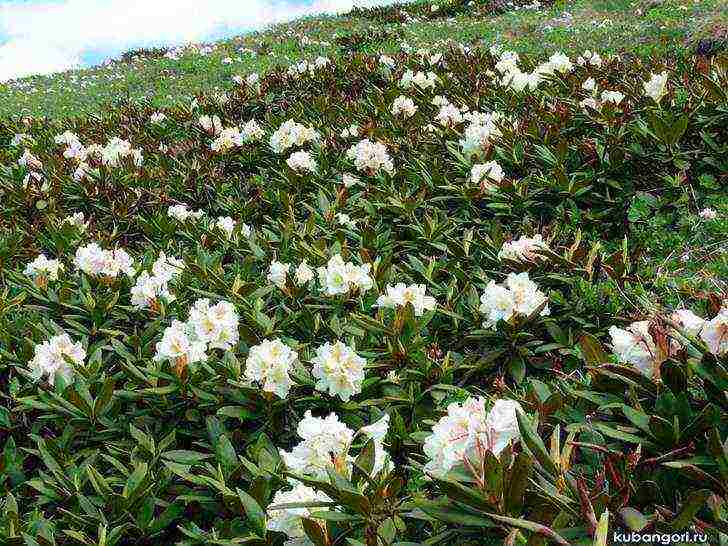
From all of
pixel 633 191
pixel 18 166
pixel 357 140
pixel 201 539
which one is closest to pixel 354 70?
pixel 357 140

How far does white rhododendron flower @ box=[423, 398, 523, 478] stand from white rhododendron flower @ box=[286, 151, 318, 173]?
4015mm

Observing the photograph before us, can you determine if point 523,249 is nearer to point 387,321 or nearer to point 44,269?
point 387,321

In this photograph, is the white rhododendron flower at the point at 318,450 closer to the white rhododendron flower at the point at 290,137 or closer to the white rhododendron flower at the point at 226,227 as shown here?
the white rhododendron flower at the point at 226,227

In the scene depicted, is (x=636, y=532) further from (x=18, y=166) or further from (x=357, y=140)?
(x=18, y=166)

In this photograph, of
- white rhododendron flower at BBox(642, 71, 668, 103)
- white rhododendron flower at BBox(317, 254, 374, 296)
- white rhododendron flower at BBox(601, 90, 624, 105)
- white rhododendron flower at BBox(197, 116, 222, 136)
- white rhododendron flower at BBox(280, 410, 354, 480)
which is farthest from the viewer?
white rhododendron flower at BBox(197, 116, 222, 136)

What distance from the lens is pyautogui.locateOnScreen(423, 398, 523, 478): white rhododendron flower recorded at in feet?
6.17

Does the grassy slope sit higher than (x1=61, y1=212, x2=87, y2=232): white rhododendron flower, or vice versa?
the grassy slope

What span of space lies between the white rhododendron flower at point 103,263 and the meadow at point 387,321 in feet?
0.07

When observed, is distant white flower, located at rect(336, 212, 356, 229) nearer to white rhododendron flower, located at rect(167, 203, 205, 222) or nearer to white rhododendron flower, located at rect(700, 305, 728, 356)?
white rhododendron flower, located at rect(167, 203, 205, 222)

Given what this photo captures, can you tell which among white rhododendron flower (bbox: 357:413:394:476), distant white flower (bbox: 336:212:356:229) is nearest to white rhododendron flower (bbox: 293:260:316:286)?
distant white flower (bbox: 336:212:356:229)

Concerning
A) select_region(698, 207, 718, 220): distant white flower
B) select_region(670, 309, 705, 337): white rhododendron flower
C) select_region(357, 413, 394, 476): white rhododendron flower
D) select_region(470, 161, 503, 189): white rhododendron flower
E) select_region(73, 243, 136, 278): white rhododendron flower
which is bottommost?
select_region(698, 207, 718, 220): distant white flower

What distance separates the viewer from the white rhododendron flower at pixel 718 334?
6.81 ft

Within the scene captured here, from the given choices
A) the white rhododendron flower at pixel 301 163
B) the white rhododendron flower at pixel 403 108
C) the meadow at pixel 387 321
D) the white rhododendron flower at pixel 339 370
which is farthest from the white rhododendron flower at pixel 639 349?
the white rhododendron flower at pixel 403 108

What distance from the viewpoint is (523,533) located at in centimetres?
169
